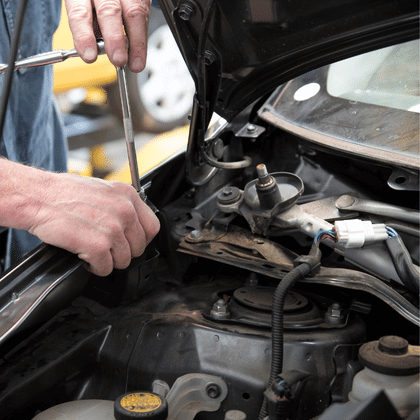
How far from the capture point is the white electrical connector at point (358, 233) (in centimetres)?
91

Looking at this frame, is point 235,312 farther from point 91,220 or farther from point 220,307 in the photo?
point 91,220

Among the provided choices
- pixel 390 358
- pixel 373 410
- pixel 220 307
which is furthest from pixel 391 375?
pixel 220 307

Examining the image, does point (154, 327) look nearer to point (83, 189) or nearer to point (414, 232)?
point (83, 189)

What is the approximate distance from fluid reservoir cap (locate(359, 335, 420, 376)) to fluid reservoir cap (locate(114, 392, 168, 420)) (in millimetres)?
330

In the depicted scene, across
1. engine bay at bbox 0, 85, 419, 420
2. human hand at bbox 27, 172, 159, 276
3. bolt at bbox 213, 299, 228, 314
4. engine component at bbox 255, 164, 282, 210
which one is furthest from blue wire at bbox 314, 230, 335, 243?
human hand at bbox 27, 172, 159, 276

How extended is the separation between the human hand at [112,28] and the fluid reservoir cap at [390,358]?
2.32 ft

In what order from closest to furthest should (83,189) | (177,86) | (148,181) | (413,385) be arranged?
(413,385), (83,189), (148,181), (177,86)

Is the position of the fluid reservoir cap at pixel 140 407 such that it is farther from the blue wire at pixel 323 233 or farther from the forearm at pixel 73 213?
the blue wire at pixel 323 233

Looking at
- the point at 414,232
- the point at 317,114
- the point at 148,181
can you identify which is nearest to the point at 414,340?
the point at 414,232

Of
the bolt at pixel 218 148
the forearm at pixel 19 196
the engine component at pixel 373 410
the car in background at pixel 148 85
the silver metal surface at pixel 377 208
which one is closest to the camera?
the engine component at pixel 373 410

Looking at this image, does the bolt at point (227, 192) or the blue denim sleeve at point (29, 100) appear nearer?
the bolt at point (227, 192)

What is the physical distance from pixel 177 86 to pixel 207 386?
116 inches

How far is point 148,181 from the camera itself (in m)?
1.23

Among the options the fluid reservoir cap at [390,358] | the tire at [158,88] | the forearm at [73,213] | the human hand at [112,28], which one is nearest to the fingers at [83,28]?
the human hand at [112,28]
